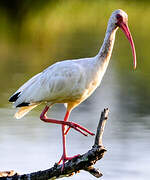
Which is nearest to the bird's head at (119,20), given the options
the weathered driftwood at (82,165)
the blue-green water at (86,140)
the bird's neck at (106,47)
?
the bird's neck at (106,47)

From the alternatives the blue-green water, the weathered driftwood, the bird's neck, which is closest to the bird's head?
the bird's neck

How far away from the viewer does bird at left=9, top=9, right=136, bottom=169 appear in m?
8.72

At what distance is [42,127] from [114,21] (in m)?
7.60

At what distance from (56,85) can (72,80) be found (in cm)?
25

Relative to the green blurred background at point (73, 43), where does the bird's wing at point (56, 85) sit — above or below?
below

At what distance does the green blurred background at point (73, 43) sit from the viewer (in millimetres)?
19422

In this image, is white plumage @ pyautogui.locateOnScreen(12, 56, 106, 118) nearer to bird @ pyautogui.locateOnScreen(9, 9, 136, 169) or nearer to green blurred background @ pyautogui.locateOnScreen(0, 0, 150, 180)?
bird @ pyautogui.locateOnScreen(9, 9, 136, 169)

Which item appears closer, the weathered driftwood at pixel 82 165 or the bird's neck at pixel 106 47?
the weathered driftwood at pixel 82 165

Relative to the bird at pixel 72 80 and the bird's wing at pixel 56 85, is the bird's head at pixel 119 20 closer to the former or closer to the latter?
the bird at pixel 72 80

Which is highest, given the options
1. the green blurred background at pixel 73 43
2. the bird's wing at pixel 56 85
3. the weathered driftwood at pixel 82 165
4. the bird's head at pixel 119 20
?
the green blurred background at pixel 73 43

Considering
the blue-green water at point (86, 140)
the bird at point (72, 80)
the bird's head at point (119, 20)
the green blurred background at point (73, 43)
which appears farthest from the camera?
the green blurred background at point (73, 43)

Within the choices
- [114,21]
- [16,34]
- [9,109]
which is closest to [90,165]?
[114,21]

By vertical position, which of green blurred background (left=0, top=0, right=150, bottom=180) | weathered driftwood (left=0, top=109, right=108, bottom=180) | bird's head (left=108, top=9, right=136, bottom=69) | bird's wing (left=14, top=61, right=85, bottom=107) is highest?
green blurred background (left=0, top=0, right=150, bottom=180)

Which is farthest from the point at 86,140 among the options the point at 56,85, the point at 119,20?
the point at 119,20
